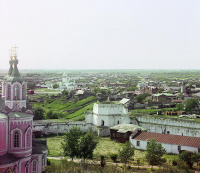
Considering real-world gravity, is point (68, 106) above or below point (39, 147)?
below

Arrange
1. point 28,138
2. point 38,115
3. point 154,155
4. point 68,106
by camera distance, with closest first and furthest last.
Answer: point 28,138 < point 154,155 < point 38,115 < point 68,106

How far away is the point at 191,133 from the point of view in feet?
114

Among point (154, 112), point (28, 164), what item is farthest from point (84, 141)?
point (154, 112)

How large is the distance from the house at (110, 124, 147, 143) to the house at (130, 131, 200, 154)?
4.87 feet

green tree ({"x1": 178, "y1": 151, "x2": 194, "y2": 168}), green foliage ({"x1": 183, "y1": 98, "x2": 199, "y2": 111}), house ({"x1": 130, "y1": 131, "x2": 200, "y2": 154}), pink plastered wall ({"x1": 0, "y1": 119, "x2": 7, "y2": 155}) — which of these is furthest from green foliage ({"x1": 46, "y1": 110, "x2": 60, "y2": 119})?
green tree ({"x1": 178, "y1": 151, "x2": 194, "y2": 168})

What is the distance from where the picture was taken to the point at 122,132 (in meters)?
35.2

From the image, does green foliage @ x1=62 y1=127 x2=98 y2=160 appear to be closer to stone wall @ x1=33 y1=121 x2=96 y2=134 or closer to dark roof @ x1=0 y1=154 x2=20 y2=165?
dark roof @ x1=0 y1=154 x2=20 y2=165

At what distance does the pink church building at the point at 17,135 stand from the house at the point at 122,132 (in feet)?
41.9

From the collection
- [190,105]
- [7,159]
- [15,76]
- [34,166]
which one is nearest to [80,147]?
[34,166]

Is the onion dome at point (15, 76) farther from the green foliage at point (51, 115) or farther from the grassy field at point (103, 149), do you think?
the green foliage at point (51, 115)

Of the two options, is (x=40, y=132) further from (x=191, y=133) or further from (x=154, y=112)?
(x=154, y=112)

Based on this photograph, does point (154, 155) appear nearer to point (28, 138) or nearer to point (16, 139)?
point (28, 138)

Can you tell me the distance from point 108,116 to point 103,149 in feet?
28.0

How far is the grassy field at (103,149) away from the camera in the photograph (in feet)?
94.2
